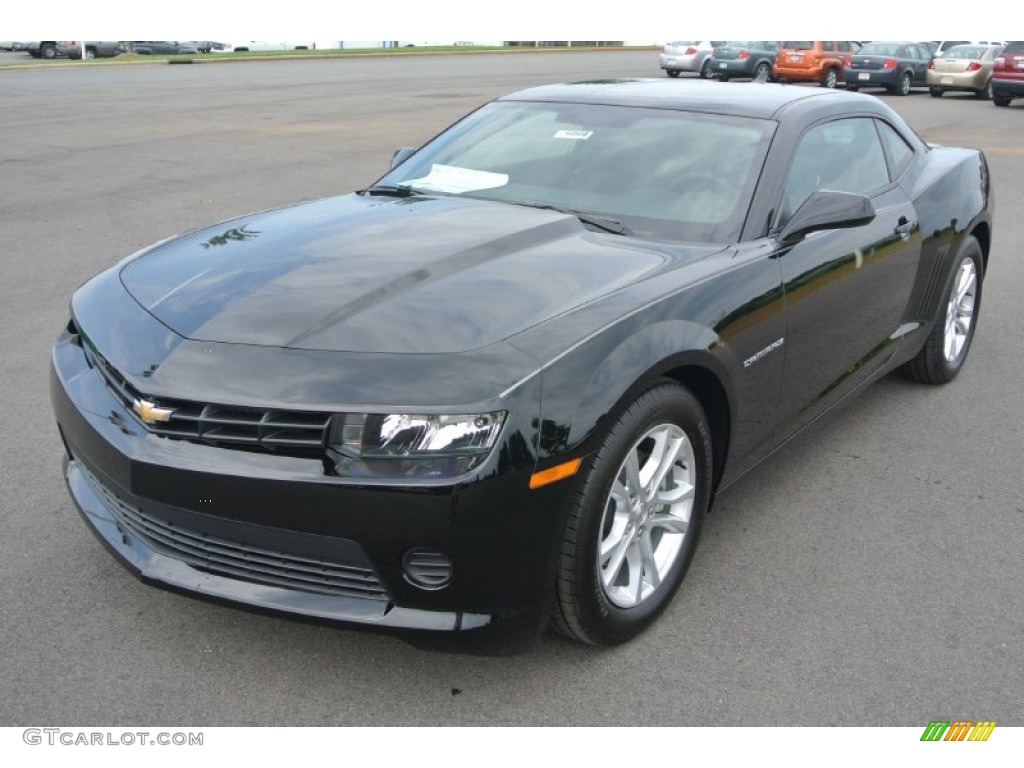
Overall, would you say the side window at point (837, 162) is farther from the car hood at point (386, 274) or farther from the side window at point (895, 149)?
the car hood at point (386, 274)

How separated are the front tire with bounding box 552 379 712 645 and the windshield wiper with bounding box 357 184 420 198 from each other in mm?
1671

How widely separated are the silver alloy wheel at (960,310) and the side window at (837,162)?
93 centimetres

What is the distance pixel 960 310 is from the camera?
5.77 m

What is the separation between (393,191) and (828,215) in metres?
1.75

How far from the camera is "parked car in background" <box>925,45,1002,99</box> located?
2629 centimetres

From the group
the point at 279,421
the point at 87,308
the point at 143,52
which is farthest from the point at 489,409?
the point at 143,52

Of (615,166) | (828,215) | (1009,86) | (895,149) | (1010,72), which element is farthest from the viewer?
(1009,86)

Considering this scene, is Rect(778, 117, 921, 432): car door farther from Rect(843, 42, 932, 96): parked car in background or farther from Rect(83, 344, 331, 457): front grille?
Rect(843, 42, 932, 96): parked car in background

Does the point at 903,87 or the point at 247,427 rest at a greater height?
the point at 247,427

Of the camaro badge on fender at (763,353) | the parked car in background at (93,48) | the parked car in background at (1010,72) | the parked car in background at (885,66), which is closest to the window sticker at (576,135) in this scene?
the camaro badge on fender at (763,353)

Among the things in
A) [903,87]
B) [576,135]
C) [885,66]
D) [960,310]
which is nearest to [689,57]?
[885,66]

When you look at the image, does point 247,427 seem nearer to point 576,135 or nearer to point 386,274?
point 386,274

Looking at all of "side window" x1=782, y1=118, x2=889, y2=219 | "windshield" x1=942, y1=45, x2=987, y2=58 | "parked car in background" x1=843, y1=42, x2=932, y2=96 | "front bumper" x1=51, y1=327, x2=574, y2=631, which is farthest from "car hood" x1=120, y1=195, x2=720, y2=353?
"windshield" x1=942, y1=45, x2=987, y2=58

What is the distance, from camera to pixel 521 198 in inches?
162
